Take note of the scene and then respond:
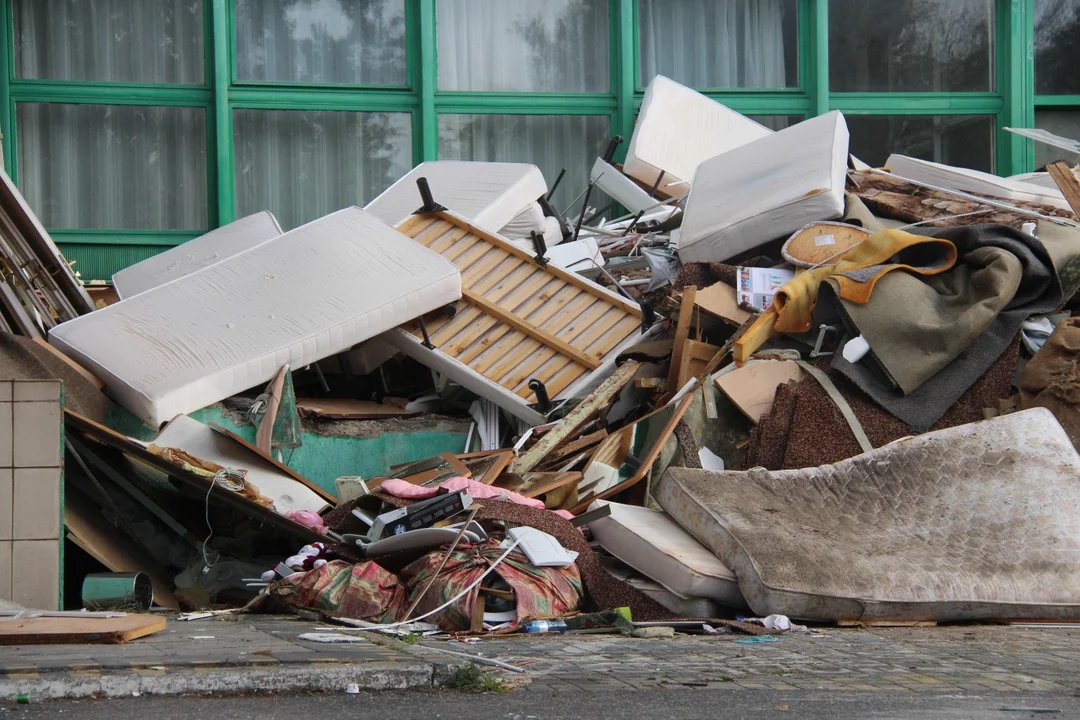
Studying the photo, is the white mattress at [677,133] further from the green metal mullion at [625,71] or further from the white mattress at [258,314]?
the white mattress at [258,314]

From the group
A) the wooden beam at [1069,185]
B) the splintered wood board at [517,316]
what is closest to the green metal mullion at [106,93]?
the splintered wood board at [517,316]

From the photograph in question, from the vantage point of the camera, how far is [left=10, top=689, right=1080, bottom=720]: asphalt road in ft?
8.97

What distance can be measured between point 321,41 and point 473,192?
2241 millimetres

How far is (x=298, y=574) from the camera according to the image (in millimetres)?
4676

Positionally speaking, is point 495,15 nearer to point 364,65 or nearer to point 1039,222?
point 364,65

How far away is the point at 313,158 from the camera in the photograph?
364 inches

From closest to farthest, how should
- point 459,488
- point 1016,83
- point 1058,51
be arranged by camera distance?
point 459,488 < point 1016,83 < point 1058,51

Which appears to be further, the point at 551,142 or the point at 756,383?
the point at 551,142

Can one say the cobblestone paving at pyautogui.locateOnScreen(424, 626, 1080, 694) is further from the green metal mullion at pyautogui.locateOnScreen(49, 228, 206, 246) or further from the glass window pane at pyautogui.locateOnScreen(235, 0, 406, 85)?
the glass window pane at pyautogui.locateOnScreen(235, 0, 406, 85)

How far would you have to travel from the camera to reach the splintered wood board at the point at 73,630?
3.54m

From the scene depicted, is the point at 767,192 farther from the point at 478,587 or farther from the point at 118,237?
the point at 118,237

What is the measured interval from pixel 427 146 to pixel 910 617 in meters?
5.82

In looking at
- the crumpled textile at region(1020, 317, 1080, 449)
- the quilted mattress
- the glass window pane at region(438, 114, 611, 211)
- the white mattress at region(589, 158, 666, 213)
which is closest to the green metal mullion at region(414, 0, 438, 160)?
the glass window pane at region(438, 114, 611, 211)

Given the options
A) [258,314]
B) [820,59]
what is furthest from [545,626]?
[820,59]
